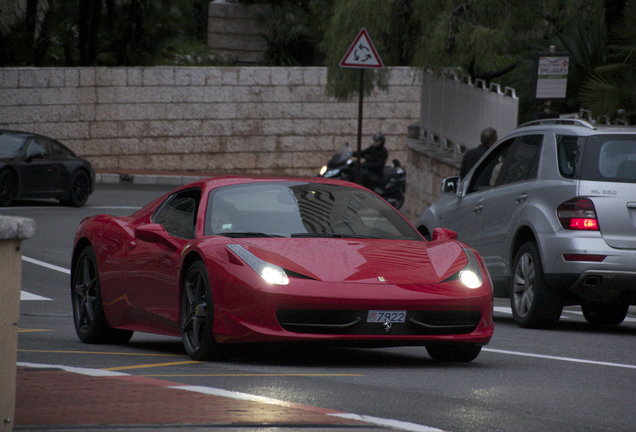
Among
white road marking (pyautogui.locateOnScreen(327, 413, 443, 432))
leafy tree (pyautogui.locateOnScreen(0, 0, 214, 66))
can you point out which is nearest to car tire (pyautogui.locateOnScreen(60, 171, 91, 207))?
leafy tree (pyautogui.locateOnScreen(0, 0, 214, 66))

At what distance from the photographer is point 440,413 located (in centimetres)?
545

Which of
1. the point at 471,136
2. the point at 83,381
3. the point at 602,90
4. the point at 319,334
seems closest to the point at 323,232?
the point at 319,334

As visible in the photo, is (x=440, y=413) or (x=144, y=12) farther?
(x=144, y=12)

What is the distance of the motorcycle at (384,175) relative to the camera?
2365 cm

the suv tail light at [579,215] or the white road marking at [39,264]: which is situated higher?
the suv tail light at [579,215]

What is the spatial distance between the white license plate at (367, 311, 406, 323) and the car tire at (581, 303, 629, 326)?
4.06 m

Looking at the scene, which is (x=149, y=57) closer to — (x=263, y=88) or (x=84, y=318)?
(x=263, y=88)

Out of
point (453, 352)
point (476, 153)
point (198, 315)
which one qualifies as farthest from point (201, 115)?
point (198, 315)

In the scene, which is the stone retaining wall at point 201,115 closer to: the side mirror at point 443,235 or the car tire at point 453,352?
the side mirror at point 443,235

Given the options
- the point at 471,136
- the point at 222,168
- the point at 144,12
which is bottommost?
the point at 222,168

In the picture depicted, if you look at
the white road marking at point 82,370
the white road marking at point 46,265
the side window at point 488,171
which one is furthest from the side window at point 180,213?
the white road marking at point 46,265

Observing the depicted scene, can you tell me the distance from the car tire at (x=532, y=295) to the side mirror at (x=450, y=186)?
1.49m

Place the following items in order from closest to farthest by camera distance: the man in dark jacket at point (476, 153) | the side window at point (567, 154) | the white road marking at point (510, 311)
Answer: the side window at point (567, 154) → the white road marking at point (510, 311) → the man in dark jacket at point (476, 153)

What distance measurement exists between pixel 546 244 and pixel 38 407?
5448mm
